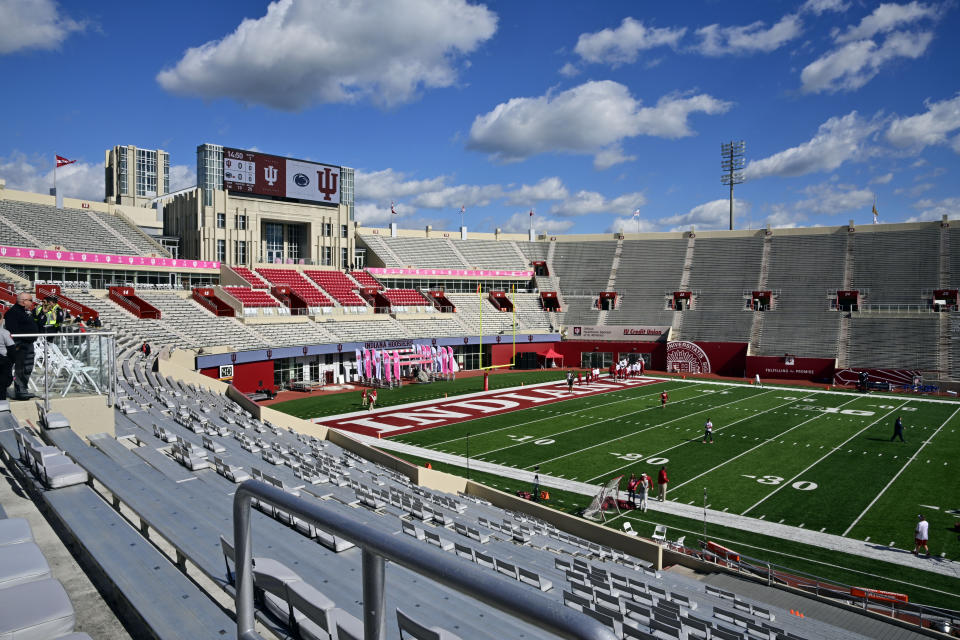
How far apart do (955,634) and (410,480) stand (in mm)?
14738

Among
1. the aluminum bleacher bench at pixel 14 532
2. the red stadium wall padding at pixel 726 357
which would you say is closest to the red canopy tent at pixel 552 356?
the red stadium wall padding at pixel 726 357

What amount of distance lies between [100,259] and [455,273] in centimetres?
3257

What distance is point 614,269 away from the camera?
68.3 metres

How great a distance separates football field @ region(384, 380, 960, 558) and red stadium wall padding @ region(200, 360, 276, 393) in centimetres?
1574

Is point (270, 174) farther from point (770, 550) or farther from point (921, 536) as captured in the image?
point (921, 536)

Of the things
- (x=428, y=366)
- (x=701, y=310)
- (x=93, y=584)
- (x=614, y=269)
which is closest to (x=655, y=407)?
(x=428, y=366)

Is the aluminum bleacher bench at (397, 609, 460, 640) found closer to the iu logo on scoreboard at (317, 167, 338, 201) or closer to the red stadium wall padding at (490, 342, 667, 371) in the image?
the red stadium wall padding at (490, 342, 667, 371)

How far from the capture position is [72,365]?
→ 11141 millimetres

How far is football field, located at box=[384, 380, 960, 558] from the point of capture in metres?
20.9

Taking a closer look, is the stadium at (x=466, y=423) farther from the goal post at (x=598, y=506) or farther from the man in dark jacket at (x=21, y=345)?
the man in dark jacket at (x=21, y=345)

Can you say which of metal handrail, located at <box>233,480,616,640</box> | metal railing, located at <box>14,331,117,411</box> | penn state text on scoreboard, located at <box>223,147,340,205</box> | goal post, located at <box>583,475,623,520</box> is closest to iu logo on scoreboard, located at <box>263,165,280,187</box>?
penn state text on scoreboard, located at <box>223,147,340,205</box>

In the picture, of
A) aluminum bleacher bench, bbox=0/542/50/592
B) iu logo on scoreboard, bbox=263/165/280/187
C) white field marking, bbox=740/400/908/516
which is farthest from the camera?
iu logo on scoreboard, bbox=263/165/280/187

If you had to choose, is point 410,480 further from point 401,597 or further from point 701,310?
point 701,310

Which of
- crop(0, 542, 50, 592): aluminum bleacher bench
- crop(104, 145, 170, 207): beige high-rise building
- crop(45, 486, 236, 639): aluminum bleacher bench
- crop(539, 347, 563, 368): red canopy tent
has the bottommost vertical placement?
crop(539, 347, 563, 368): red canopy tent
